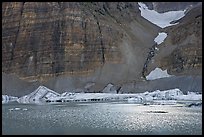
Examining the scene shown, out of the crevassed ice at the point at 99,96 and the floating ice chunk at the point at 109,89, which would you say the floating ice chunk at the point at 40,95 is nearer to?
the crevassed ice at the point at 99,96

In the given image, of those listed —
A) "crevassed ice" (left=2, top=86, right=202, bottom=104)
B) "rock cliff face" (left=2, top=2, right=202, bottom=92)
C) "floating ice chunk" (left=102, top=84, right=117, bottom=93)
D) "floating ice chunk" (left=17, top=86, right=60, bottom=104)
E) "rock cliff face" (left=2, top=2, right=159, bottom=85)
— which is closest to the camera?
"crevassed ice" (left=2, top=86, right=202, bottom=104)

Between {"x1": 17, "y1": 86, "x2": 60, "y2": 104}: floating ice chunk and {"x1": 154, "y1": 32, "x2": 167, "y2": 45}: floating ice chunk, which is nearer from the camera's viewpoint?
{"x1": 17, "y1": 86, "x2": 60, "y2": 104}: floating ice chunk

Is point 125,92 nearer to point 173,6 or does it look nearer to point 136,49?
point 136,49

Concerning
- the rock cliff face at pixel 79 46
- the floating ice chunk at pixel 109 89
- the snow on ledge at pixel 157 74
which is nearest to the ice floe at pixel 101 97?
the floating ice chunk at pixel 109 89

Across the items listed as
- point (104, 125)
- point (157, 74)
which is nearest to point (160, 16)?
point (157, 74)

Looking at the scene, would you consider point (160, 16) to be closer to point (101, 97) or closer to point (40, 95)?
point (101, 97)

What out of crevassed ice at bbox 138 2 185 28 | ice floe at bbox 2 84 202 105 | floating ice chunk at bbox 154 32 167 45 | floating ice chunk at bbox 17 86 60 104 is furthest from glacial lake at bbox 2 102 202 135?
crevassed ice at bbox 138 2 185 28

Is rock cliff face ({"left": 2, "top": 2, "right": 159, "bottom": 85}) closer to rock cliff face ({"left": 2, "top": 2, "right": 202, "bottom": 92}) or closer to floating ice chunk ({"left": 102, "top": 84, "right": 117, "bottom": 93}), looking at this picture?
rock cliff face ({"left": 2, "top": 2, "right": 202, "bottom": 92})

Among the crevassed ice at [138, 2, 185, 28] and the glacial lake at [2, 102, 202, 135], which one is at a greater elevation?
the crevassed ice at [138, 2, 185, 28]
